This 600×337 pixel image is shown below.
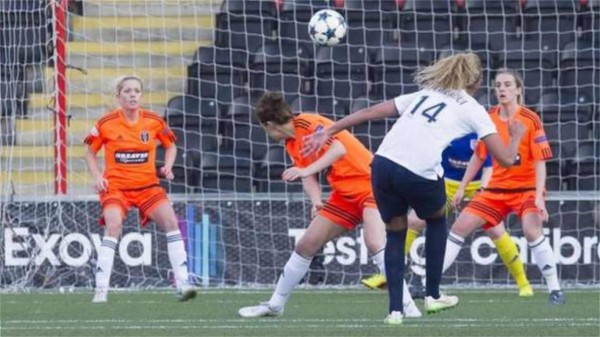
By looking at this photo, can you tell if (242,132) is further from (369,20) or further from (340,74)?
(369,20)

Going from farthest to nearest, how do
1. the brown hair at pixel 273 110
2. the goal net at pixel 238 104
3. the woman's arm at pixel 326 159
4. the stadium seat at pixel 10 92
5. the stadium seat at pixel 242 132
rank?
the stadium seat at pixel 242 132 < the stadium seat at pixel 10 92 < the goal net at pixel 238 104 < the brown hair at pixel 273 110 < the woman's arm at pixel 326 159

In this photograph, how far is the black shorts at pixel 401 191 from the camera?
8891 mm

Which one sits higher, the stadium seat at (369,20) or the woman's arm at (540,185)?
the stadium seat at (369,20)

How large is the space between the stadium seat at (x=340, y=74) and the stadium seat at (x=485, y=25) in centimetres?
110

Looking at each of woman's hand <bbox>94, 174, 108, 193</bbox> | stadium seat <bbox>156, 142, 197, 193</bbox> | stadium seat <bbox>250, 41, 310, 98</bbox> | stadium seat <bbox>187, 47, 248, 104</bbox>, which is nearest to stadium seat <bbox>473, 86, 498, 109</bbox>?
stadium seat <bbox>250, 41, 310, 98</bbox>

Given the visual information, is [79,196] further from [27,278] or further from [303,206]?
[303,206]

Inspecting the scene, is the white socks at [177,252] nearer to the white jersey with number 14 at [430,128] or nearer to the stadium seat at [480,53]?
the white jersey with number 14 at [430,128]

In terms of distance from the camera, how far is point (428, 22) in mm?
16703

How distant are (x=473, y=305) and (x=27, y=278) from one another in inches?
174

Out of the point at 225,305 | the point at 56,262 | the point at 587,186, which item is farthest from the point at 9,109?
the point at 587,186

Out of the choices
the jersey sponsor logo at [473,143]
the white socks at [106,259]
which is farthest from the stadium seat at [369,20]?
the white socks at [106,259]

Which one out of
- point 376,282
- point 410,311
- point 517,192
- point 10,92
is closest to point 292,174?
point 410,311

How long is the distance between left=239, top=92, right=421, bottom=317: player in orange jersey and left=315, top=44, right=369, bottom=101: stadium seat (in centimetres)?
567

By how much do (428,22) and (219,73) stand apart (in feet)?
7.14
